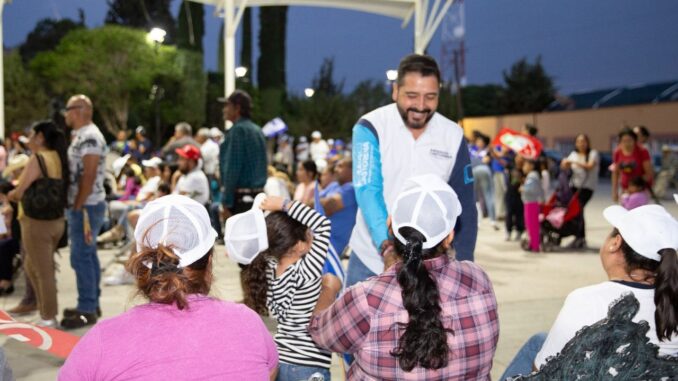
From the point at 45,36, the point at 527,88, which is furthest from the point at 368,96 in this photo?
the point at 45,36

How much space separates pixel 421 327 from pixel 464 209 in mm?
1389

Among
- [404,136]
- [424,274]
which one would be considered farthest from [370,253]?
[424,274]

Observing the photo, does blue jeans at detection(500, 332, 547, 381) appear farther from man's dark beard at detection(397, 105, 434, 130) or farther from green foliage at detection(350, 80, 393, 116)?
green foliage at detection(350, 80, 393, 116)

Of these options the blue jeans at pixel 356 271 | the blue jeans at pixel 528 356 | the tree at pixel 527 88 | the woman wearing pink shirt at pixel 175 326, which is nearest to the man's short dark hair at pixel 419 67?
the blue jeans at pixel 356 271

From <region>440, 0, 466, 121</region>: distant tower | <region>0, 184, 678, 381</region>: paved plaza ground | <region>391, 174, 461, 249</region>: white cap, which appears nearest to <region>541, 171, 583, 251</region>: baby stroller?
<region>0, 184, 678, 381</region>: paved plaza ground

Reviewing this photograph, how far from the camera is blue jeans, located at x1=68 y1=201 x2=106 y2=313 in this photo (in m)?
5.87

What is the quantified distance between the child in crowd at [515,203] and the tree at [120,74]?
1218 inches

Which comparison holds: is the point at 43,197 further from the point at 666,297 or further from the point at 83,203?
the point at 666,297

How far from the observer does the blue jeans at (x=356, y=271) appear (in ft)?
12.3

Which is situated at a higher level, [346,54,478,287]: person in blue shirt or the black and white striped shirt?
[346,54,478,287]: person in blue shirt

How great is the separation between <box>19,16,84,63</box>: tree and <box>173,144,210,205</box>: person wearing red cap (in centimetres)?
4889

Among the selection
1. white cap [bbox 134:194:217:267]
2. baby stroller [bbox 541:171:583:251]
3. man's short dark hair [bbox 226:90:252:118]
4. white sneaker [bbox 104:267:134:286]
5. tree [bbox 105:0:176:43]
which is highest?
tree [bbox 105:0:176:43]

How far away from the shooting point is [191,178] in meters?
9.05

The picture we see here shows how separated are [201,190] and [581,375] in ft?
24.1
